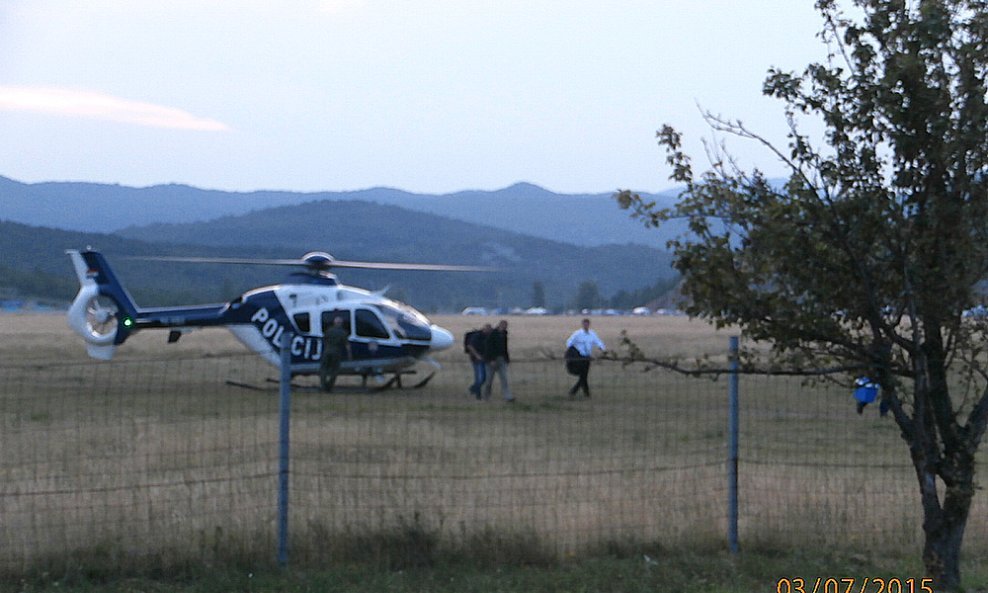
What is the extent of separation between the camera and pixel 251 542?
8023 mm

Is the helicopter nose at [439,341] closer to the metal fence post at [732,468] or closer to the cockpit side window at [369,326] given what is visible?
the cockpit side window at [369,326]

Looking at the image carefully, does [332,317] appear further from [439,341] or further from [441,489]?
[441,489]

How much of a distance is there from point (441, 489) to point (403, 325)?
14.4 m

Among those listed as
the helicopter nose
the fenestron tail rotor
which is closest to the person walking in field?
the helicopter nose

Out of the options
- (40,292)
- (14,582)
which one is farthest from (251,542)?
(40,292)

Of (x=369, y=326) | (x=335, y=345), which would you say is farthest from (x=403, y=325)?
(x=335, y=345)

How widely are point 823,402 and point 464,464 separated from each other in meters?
9.87

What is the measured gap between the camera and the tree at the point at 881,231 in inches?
260

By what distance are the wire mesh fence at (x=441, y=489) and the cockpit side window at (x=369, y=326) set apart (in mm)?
8369

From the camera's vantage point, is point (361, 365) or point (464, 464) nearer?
point (464, 464)

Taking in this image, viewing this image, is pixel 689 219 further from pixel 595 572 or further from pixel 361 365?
pixel 361 365
